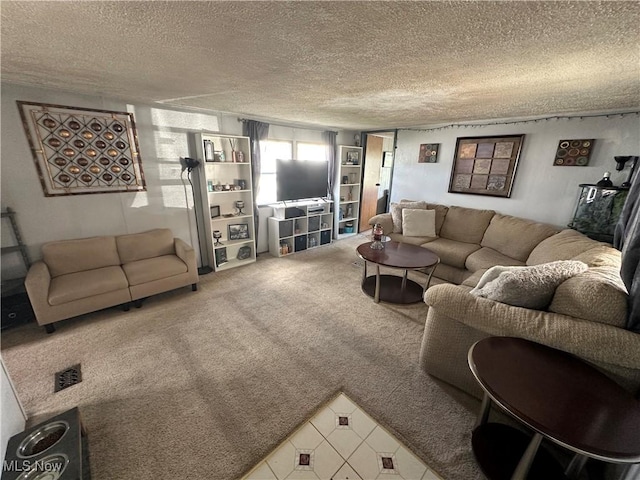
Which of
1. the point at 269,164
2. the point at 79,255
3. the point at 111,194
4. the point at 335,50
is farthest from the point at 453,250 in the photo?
the point at 79,255

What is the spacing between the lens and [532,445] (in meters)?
1.11

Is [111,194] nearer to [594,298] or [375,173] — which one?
[594,298]

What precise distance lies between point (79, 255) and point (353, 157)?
4.67 metres

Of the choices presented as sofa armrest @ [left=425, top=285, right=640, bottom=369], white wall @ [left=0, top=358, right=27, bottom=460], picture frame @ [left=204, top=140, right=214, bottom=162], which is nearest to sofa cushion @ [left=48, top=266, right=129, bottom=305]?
white wall @ [left=0, top=358, right=27, bottom=460]

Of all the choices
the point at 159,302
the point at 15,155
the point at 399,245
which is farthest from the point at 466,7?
the point at 15,155

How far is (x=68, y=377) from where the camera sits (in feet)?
6.23

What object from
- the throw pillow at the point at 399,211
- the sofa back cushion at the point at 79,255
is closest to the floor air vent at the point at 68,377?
the sofa back cushion at the point at 79,255

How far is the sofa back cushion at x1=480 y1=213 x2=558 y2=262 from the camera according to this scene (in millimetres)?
3078

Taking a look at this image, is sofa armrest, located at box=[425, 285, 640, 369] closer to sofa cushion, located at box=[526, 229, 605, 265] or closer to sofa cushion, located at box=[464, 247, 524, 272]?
sofa cushion, located at box=[526, 229, 605, 265]

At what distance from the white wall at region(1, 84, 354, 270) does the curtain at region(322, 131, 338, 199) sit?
1.74 meters

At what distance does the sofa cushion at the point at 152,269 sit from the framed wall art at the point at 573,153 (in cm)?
487

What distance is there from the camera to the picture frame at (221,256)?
12.5 ft

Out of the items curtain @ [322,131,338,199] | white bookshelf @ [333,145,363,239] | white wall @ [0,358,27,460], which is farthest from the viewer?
white bookshelf @ [333,145,363,239]

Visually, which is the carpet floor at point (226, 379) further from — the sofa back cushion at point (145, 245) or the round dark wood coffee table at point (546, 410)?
the sofa back cushion at point (145, 245)
